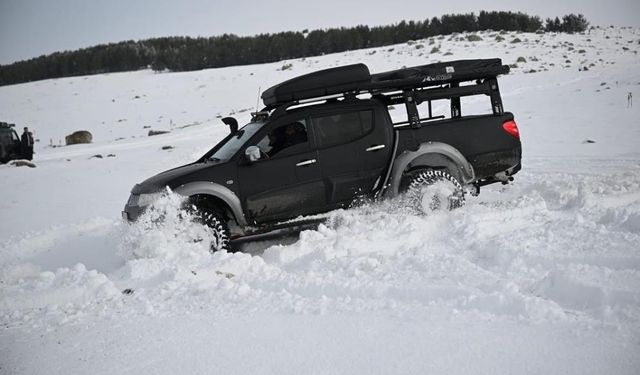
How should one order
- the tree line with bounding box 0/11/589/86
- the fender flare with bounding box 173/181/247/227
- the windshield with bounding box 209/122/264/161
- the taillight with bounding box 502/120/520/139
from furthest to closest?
1. the tree line with bounding box 0/11/589/86
2. the taillight with bounding box 502/120/520/139
3. the windshield with bounding box 209/122/264/161
4. the fender flare with bounding box 173/181/247/227

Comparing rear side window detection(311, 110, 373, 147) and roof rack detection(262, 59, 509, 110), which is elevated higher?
roof rack detection(262, 59, 509, 110)

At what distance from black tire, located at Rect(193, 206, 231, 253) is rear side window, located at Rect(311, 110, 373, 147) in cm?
157

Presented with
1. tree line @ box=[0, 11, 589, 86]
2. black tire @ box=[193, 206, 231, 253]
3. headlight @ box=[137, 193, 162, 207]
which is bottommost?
black tire @ box=[193, 206, 231, 253]

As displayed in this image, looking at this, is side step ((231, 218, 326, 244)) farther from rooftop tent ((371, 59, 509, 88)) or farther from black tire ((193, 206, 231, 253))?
rooftop tent ((371, 59, 509, 88))

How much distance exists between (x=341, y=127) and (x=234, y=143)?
4.65ft

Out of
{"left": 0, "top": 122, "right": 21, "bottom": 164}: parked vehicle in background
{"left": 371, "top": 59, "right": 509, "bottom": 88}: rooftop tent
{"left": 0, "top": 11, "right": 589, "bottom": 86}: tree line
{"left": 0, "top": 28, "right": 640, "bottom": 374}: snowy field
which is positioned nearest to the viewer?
{"left": 0, "top": 28, "right": 640, "bottom": 374}: snowy field

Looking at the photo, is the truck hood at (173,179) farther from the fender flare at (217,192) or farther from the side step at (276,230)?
Result: the side step at (276,230)

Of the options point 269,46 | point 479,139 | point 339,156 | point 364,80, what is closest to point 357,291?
point 339,156

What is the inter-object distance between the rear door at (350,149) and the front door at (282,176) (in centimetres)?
15

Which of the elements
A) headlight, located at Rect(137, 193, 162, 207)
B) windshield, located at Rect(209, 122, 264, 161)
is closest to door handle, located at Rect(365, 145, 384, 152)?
windshield, located at Rect(209, 122, 264, 161)

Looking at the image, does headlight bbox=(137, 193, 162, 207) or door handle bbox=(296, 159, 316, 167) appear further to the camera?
door handle bbox=(296, 159, 316, 167)

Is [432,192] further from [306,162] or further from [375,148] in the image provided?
[306,162]

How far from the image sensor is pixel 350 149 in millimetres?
6070

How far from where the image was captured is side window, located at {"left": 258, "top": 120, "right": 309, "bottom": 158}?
5824 millimetres
